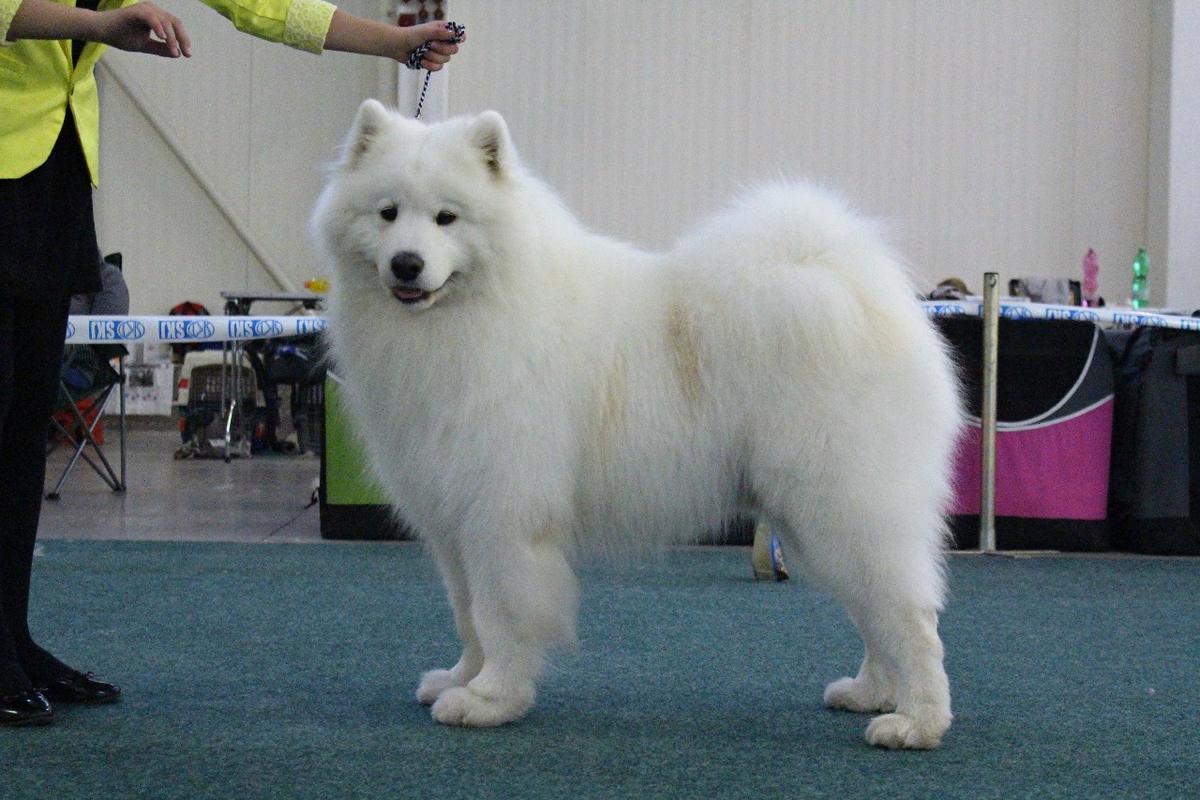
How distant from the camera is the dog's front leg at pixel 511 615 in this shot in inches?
102

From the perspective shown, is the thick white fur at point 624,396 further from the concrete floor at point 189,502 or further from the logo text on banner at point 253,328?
the logo text on banner at point 253,328

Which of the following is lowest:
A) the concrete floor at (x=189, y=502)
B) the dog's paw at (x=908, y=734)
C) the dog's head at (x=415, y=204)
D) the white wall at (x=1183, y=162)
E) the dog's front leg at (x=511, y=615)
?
the concrete floor at (x=189, y=502)

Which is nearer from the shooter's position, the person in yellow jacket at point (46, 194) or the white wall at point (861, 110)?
the person in yellow jacket at point (46, 194)

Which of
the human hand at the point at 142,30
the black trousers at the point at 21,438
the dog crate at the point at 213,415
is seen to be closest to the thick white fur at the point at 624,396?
the human hand at the point at 142,30

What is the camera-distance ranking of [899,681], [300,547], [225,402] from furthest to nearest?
[225,402] → [300,547] → [899,681]

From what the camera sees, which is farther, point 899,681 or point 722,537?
point 722,537

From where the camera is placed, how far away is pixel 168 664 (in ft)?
10.4

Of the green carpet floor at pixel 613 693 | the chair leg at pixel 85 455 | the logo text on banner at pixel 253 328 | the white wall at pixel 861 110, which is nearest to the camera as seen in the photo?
the green carpet floor at pixel 613 693

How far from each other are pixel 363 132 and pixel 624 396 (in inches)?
31.8

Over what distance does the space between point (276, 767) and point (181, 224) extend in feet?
35.4

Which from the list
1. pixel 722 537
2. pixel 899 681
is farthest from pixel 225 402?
pixel 899 681

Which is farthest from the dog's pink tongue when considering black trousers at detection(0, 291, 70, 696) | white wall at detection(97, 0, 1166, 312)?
white wall at detection(97, 0, 1166, 312)

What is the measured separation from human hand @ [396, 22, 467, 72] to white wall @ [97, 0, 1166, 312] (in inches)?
315

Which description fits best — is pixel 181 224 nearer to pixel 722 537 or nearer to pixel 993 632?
pixel 722 537
